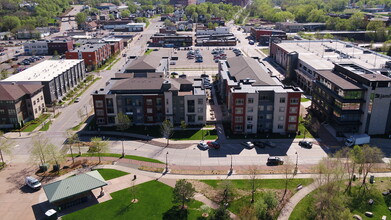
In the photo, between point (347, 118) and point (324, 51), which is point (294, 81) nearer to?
point (324, 51)

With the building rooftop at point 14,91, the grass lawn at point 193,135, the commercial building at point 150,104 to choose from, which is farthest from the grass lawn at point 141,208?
the building rooftop at point 14,91

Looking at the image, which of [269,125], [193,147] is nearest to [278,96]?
[269,125]

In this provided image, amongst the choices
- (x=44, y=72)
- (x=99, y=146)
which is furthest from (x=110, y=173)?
(x=44, y=72)

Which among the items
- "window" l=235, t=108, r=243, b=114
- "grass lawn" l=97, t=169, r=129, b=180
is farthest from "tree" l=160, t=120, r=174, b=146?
"window" l=235, t=108, r=243, b=114

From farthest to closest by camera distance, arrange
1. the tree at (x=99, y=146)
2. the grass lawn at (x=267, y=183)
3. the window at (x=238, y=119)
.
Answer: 1. the window at (x=238, y=119)
2. the tree at (x=99, y=146)
3. the grass lawn at (x=267, y=183)

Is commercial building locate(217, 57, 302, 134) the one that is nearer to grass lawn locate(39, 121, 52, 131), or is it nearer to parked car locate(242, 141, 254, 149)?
parked car locate(242, 141, 254, 149)

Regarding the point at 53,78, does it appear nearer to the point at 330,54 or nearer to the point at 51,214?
the point at 51,214

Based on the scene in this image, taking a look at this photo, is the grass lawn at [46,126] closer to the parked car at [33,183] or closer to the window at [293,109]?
the parked car at [33,183]
